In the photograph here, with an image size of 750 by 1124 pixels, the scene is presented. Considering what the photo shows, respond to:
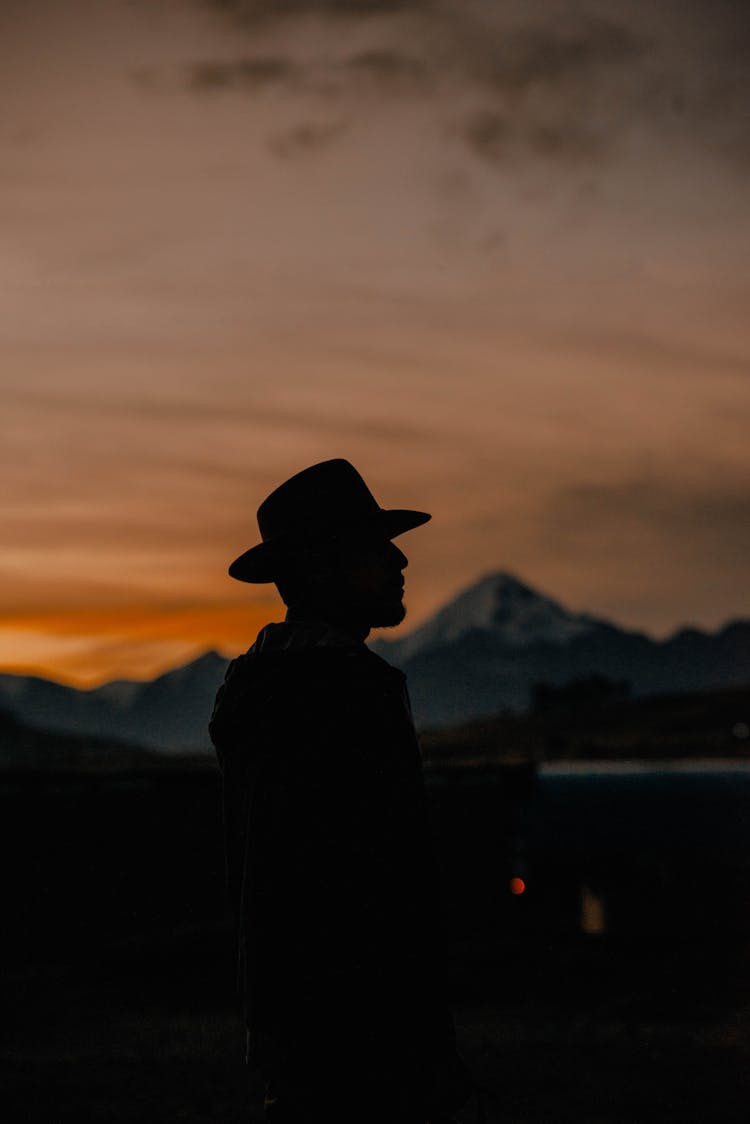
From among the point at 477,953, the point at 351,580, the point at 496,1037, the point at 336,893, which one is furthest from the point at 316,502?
the point at 477,953

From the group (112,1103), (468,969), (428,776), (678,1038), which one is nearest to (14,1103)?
(112,1103)

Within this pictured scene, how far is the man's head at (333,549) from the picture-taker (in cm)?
284

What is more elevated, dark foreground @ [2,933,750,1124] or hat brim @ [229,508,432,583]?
hat brim @ [229,508,432,583]

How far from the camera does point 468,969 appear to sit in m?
13.7

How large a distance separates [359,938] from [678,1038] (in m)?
8.20

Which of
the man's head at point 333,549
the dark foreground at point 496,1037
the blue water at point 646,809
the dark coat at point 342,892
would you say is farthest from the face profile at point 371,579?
the blue water at point 646,809

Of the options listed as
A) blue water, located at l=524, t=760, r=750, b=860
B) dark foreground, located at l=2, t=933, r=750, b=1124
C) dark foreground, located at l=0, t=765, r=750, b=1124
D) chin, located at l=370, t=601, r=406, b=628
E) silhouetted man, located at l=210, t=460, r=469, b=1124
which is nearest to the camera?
silhouetted man, located at l=210, t=460, r=469, b=1124

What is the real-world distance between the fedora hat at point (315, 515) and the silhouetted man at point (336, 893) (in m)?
0.23

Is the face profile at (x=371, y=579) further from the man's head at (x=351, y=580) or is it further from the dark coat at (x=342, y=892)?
the dark coat at (x=342, y=892)

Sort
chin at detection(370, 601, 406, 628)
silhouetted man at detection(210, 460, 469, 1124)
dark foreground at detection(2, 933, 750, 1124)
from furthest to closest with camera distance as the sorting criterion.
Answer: dark foreground at detection(2, 933, 750, 1124)
chin at detection(370, 601, 406, 628)
silhouetted man at detection(210, 460, 469, 1124)

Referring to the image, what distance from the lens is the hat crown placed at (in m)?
2.90

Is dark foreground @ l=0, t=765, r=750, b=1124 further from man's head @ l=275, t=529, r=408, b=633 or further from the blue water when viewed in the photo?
man's head @ l=275, t=529, r=408, b=633

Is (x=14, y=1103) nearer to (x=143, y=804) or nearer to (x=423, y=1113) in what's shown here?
(x=423, y=1113)

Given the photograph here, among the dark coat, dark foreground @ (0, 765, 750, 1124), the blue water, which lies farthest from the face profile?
the blue water
